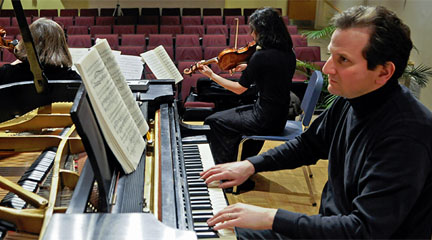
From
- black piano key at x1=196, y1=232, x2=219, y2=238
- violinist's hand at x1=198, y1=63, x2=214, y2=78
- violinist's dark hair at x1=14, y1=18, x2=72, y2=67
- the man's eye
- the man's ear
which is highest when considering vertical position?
the man's eye

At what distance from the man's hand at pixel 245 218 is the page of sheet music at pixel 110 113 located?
36 cm

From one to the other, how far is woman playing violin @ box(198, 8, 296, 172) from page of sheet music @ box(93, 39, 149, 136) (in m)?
1.45

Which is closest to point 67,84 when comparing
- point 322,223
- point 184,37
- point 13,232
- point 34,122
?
point 34,122

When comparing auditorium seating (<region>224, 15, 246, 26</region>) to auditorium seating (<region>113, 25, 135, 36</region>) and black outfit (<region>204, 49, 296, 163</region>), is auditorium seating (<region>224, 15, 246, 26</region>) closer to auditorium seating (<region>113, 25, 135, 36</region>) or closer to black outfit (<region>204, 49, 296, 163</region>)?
auditorium seating (<region>113, 25, 135, 36</region>)

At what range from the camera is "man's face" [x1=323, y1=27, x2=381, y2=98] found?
1.36 meters

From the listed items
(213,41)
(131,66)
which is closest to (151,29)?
(213,41)

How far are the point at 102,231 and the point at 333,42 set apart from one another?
36.2 inches

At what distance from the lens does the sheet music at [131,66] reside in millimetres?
3047

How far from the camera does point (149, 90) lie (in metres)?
2.39

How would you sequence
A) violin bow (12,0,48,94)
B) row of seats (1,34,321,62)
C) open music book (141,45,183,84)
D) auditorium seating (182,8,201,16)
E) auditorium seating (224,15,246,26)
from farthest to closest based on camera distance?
auditorium seating (182,8,201,16) < auditorium seating (224,15,246,26) < row of seats (1,34,321,62) < open music book (141,45,183,84) < violin bow (12,0,48,94)

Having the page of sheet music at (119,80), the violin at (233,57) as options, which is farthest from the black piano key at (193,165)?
the violin at (233,57)

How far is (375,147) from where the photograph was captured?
4.52 ft

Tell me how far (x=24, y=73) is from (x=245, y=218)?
7.08 feet

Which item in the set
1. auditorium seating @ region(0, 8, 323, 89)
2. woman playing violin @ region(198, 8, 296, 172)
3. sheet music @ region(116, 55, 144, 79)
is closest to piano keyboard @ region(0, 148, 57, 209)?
sheet music @ region(116, 55, 144, 79)
